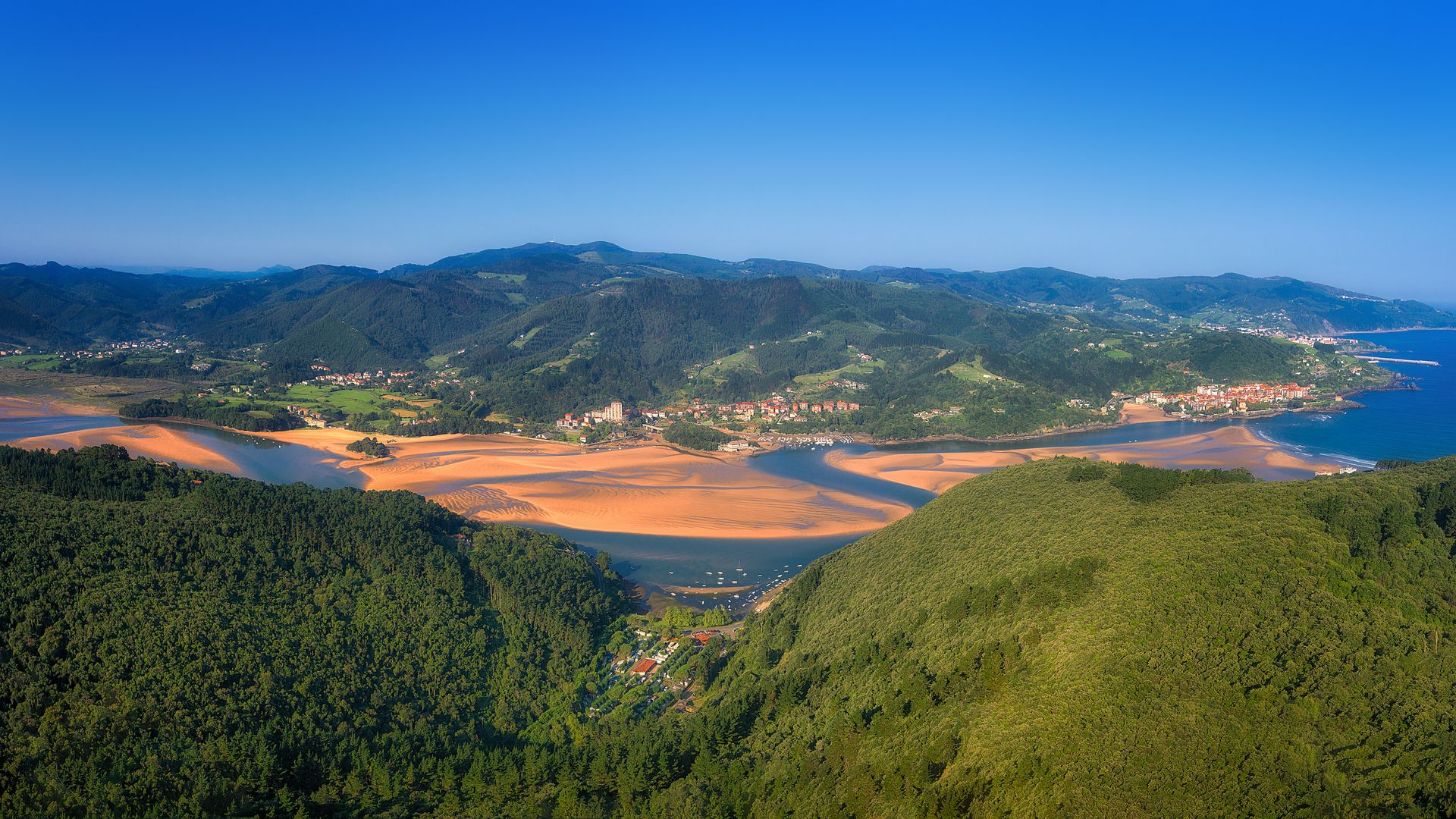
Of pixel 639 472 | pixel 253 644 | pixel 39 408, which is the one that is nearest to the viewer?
pixel 253 644

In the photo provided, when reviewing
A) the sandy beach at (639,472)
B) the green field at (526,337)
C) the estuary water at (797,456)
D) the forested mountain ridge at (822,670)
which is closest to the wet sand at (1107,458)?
the sandy beach at (639,472)

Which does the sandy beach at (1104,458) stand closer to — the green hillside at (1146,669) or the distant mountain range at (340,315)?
the green hillside at (1146,669)

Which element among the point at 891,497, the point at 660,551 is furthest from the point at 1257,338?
the point at 660,551

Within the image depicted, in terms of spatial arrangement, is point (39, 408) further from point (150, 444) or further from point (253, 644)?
point (253, 644)

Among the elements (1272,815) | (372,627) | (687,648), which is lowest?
(687,648)

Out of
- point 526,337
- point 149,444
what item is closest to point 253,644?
point 149,444

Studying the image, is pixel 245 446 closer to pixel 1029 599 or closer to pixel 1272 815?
pixel 1029 599
